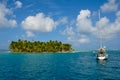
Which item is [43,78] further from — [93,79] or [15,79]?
[93,79]

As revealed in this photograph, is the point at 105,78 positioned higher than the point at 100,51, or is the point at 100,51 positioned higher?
the point at 100,51

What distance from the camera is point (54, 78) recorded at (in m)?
47.0

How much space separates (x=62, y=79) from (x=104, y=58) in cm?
5000

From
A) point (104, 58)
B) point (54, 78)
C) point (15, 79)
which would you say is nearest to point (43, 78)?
point (54, 78)

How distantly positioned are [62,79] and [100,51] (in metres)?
50.9

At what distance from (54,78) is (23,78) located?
6.71 meters

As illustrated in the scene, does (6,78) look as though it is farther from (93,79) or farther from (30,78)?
(93,79)

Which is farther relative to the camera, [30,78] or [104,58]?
[104,58]

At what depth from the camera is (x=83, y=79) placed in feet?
150

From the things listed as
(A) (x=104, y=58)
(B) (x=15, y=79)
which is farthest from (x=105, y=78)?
(A) (x=104, y=58)

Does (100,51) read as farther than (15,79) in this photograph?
Yes

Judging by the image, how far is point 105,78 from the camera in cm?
4672

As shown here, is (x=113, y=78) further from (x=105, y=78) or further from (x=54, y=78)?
(x=54, y=78)

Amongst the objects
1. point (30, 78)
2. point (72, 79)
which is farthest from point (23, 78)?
point (72, 79)
